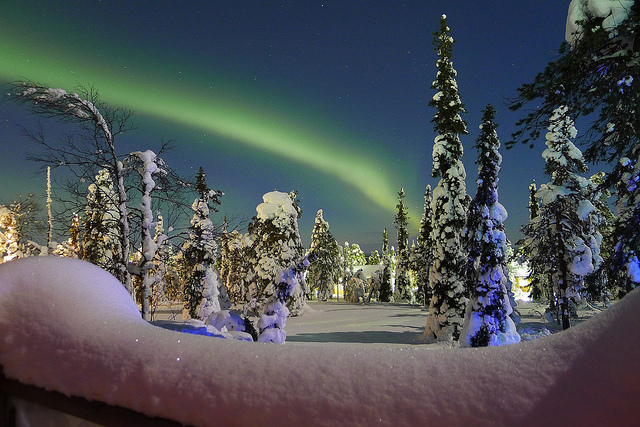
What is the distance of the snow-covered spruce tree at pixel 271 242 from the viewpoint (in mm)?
28016

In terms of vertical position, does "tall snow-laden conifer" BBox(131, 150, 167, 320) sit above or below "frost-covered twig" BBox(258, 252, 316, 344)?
above

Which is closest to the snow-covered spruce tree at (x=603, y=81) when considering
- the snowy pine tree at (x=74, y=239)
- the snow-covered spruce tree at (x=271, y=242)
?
the snowy pine tree at (x=74, y=239)

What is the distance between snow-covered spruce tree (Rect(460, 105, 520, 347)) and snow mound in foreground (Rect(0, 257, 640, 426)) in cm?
1313

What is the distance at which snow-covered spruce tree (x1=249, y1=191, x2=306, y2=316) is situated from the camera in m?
28.0

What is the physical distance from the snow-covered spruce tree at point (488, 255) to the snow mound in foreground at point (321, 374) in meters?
13.1

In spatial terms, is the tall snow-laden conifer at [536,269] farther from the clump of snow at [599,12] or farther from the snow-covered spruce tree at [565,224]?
the clump of snow at [599,12]

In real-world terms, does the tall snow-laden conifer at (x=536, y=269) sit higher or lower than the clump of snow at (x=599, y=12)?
lower

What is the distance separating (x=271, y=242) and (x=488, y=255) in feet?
59.3

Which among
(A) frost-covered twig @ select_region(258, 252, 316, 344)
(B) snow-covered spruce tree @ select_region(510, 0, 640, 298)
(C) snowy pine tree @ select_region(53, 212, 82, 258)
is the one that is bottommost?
(A) frost-covered twig @ select_region(258, 252, 316, 344)

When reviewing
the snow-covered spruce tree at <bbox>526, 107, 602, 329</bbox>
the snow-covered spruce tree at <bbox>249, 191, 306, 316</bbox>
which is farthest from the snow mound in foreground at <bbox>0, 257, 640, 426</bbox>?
the snow-covered spruce tree at <bbox>249, 191, 306, 316</bbox>

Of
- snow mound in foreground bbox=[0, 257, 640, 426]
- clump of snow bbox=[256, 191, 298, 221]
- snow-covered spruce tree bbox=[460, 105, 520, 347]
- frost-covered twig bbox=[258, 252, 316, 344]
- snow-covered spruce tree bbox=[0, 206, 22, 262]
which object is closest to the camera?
snow mound in foreground bbox=[0, 257, 640, 426]

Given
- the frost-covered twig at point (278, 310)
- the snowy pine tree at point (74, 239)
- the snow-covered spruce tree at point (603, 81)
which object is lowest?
the frost-covered twig at point (278, 310)

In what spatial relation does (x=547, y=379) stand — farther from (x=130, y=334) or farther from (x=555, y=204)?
(x=555, y=204)

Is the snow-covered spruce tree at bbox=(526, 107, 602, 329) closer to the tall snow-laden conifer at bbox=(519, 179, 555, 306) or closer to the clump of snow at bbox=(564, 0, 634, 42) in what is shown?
the tall snow-laden conifer at bbox=(519, 179, 555, 306)
